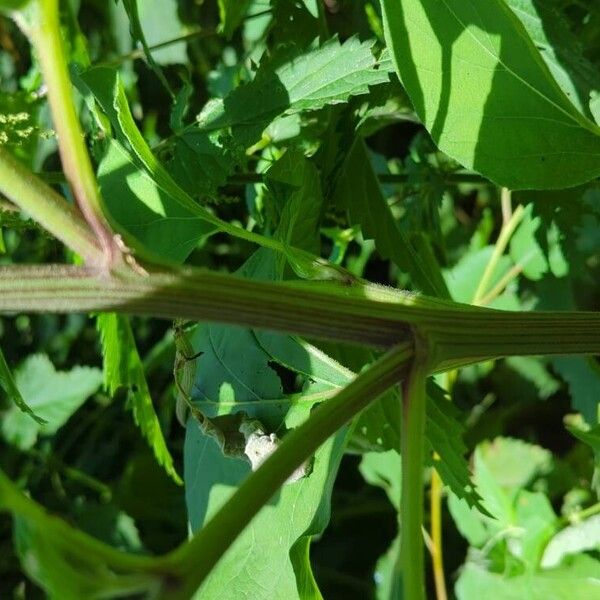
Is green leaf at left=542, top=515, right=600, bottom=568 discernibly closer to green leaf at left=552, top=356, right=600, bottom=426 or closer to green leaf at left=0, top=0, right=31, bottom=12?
green leaf at left=552, top=356, right=600, bottom=426

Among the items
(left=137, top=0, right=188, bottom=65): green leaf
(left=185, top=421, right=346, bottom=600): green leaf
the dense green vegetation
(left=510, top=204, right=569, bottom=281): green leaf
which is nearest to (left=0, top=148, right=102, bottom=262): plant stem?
the dense green vegetation

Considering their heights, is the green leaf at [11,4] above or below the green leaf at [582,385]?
above

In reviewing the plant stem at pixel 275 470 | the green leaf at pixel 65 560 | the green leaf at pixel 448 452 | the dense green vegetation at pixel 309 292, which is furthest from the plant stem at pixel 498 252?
the green leaf at pixel 65 560

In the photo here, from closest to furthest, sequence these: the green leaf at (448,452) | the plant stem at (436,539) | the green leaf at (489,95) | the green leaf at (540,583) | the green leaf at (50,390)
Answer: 1. the green leaf at (489,95)
2. the green leaf at (448,452)
3. the green leaf at (540,583)
4. the plant stem at (436,539)
5. the green leaf at (50,390)

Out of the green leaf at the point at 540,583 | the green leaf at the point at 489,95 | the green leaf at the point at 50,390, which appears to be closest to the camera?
the green leaf at the point at 489,95

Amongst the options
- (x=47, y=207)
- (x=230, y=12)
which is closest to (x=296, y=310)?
(x=47, y=207)

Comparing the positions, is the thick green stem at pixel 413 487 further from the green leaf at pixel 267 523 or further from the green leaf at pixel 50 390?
the green leaf at pixel 50 390

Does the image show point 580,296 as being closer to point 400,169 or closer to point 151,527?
point 400,169
